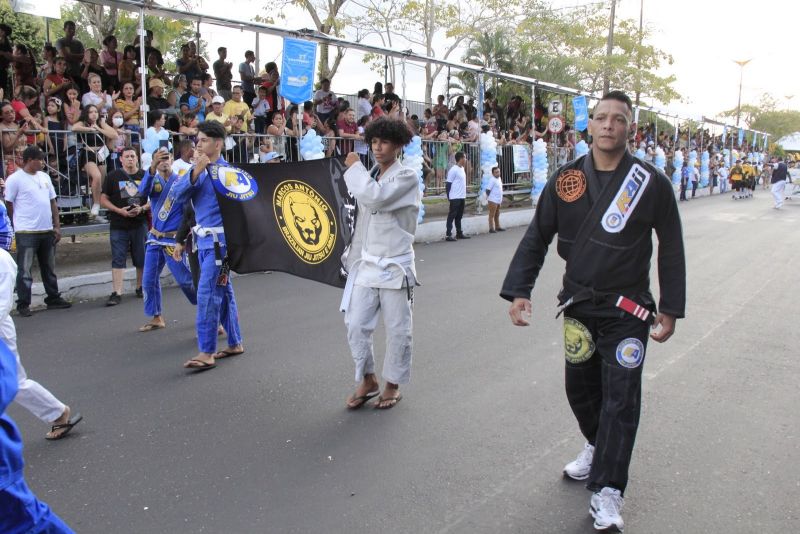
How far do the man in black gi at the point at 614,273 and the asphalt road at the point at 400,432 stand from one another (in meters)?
0.46

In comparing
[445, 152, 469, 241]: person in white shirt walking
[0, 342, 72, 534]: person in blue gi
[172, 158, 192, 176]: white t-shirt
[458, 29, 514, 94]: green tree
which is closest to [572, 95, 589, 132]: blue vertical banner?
[445, 152, 469, 241]: person in white shirt walking

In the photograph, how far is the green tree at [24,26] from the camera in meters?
19.4

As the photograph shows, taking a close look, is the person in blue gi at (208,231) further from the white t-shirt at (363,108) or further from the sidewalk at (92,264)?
the white t-shirt at (363,108)

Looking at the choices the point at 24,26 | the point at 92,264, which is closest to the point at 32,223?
the point at 92,264

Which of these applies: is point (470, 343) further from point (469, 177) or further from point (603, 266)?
point (469, 177)

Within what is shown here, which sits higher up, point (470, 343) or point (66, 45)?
point (66, 45)

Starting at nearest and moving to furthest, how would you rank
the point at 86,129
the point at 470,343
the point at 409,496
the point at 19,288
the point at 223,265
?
the point at 409,496 → the point at 223,265 → the point at 470,343 → the point at 19,288 → the point at 86,129

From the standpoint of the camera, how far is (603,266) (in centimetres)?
308

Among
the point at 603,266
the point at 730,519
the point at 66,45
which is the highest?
the point at 66,45

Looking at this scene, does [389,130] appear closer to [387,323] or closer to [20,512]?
[387,323]

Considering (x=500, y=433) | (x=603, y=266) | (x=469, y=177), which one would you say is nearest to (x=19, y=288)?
(x=500, y=433)

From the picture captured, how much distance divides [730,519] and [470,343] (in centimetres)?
315

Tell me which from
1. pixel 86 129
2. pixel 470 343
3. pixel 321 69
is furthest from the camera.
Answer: pixel 321 69

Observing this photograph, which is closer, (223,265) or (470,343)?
(223,265)
